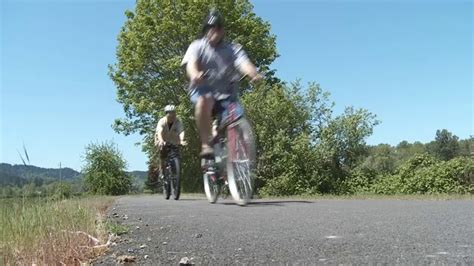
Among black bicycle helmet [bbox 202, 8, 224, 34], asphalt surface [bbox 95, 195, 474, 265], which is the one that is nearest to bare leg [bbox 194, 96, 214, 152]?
black bicycle helmet [bbox 202, 8, 224, 34]

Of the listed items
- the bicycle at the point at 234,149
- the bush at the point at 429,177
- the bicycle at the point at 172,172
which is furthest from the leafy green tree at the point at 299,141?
the bicycle at the point at 234,149

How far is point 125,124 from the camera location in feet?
134

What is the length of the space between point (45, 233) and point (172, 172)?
27.8 ft

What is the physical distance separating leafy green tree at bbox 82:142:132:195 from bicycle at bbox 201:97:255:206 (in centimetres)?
1632

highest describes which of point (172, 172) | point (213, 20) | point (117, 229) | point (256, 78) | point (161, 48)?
point (161, 48)

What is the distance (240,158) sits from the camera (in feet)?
21.9

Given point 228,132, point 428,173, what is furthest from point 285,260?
point 428,173

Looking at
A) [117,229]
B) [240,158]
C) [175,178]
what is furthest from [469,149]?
[117,229]

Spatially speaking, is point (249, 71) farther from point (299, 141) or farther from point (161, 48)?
point (161, 48)

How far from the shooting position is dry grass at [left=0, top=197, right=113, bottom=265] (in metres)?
4.58

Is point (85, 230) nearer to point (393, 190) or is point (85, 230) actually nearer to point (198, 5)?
point (393, 190)

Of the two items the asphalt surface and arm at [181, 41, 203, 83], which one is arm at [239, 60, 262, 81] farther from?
the asphalt surface

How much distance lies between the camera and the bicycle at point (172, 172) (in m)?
13.3

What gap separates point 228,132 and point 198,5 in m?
28.6
